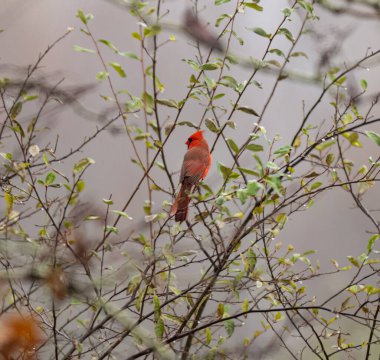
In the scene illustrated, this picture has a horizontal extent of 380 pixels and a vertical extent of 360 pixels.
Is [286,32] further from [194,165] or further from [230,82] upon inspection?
[194,165]

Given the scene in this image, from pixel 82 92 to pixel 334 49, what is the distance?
27.4 inches

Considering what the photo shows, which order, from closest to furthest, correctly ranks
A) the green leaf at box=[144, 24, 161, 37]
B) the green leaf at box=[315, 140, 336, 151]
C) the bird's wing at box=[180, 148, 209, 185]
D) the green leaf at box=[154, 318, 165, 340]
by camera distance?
the green leaf at box=[144, 24, 161, 37] → the green leaf at box=[154, 318, 165, 340] → the green leaf at box=[315, 140, 336, 151] → the bird's wing at box=[180, 148, 209, 185]

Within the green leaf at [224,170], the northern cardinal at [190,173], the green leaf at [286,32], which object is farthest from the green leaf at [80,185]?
the green leaf at [286,32]

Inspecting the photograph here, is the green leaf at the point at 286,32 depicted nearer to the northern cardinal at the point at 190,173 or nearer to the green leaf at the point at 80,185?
the northern cardinal at the point at 190,173

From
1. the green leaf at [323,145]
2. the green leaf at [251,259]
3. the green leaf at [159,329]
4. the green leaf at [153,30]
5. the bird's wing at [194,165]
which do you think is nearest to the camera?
the green leaf at [153,30]

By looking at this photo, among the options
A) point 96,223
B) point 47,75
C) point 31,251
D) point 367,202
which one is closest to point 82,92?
point 47,75

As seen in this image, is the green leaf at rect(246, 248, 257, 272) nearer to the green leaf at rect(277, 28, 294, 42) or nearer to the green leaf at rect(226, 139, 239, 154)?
the green leaf at rect(226, 139, 239, 154)

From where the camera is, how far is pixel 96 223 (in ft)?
5.54

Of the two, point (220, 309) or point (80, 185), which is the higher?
point (80, 185)

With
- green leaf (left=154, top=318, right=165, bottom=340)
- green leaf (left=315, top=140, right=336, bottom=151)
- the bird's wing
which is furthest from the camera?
the bird's wing

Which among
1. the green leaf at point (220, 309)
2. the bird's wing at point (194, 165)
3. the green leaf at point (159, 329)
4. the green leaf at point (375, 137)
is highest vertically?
the bird's wing at point (194, 165)

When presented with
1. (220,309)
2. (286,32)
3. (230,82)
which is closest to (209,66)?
(230,82)

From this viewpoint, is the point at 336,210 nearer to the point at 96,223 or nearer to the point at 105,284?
the point at 96,223

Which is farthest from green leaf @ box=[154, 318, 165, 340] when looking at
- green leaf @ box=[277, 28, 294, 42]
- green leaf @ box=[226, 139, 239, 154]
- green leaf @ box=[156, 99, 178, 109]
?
green leaf @ box=[277, 28, 294, 42]
